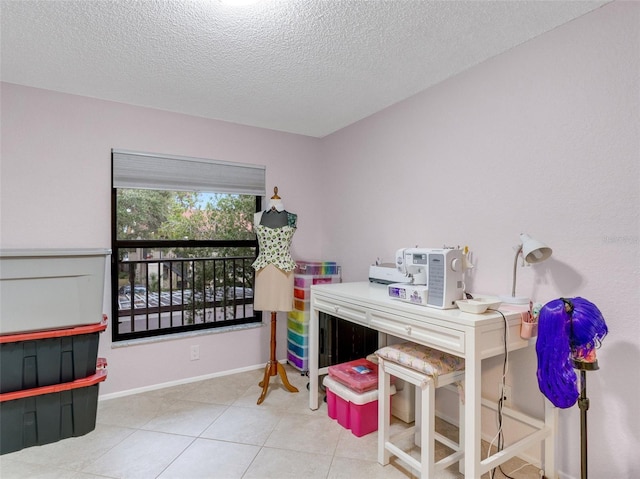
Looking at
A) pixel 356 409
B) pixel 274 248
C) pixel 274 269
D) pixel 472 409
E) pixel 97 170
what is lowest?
pixel 356 409

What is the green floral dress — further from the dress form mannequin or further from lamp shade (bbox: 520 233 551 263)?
lamp shade (bbox: 520 233 551 263)

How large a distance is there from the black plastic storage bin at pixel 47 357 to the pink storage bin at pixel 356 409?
1523 mm

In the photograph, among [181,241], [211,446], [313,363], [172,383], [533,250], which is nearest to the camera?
[533,250]

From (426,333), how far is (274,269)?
130 cm

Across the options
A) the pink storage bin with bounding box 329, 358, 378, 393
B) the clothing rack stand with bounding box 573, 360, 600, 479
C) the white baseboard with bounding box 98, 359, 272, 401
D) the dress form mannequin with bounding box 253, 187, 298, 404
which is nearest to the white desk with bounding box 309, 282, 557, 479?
the clothing rack stand with bounding box 573, 360, 600, 479

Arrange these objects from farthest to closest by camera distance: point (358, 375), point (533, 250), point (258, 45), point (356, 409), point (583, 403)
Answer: point (358, 375) < point (356, 409) < point (258, 45) < point (533, 250) < point (583, 403)

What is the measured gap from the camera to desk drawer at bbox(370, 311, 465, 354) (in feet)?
4.83

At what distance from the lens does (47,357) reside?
195 cm

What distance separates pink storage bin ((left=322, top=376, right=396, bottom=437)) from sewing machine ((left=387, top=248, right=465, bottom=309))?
70 centimetres

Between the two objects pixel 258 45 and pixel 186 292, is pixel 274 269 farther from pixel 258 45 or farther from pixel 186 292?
pixel 258 45

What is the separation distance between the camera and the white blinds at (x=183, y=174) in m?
2.57

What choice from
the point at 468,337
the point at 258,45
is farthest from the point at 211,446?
the point at 258,45

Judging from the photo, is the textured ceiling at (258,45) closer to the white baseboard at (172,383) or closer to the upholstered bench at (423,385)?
the upholstered bench at (423,385)

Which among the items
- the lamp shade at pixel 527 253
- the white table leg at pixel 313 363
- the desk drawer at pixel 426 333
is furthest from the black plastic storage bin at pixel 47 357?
the lamp shade at pixel 527 253
